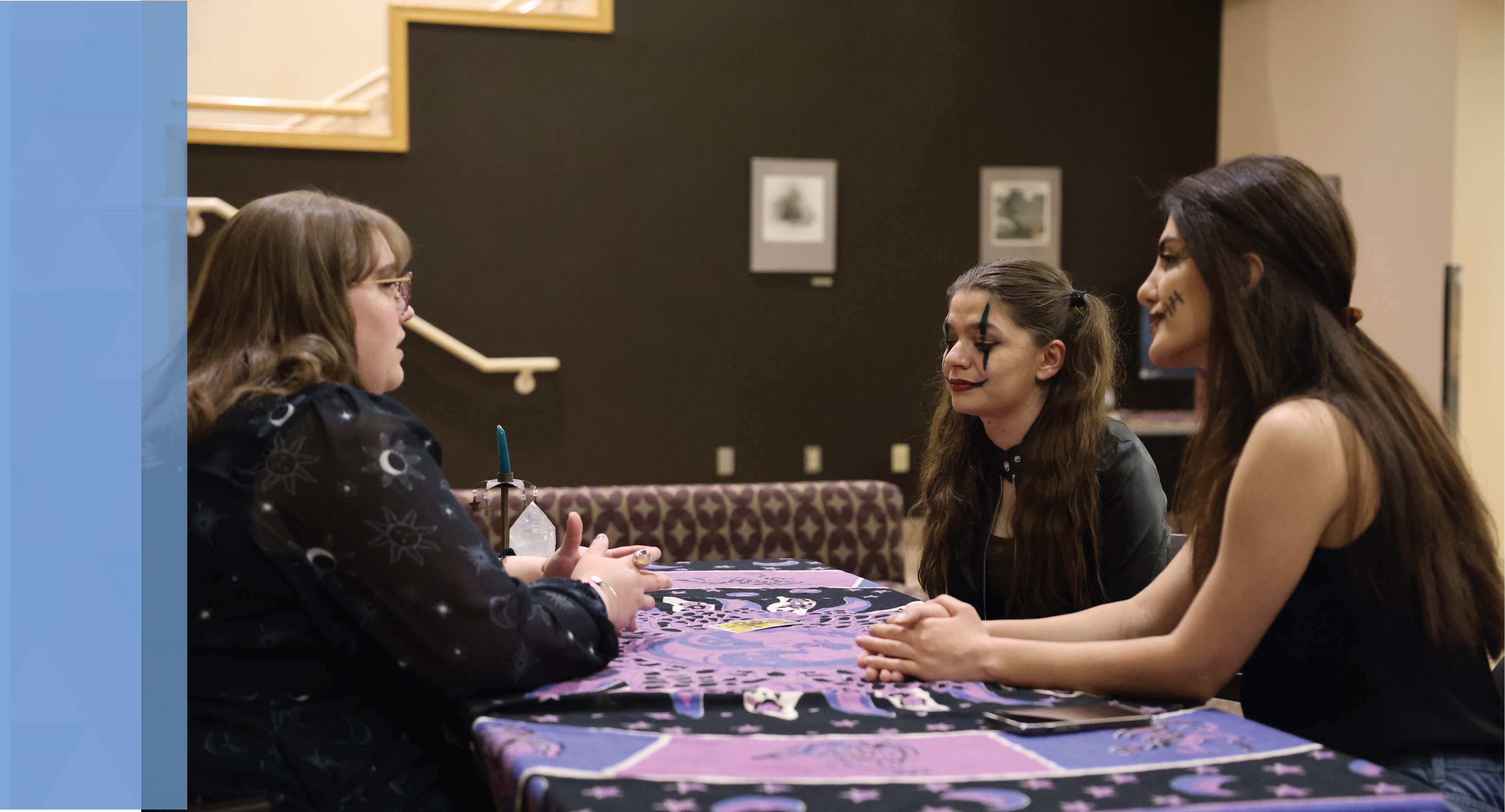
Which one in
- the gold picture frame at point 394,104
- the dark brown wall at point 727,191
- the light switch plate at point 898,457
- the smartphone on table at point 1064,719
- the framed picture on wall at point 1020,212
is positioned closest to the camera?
the smartphone on table at point 1064,719

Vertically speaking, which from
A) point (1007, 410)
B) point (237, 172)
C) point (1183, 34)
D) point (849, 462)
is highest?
point (1183, 34)

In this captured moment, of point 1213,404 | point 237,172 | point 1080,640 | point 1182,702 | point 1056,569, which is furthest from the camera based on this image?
point 237,172

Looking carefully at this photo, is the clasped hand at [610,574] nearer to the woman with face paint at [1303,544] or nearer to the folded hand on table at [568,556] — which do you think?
the folded hand on table at [568,556]

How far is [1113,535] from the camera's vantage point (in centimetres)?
230

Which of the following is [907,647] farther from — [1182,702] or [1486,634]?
[1486,634]

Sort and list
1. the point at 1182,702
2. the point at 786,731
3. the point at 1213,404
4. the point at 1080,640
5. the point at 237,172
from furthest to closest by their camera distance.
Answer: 1. the point at 237,172
2. the point at 1080,640
3. the point at 1213,404
4. the point at 1182,702
5. the point at 786,731

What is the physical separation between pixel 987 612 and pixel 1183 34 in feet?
20.0

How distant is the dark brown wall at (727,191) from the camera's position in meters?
6.35

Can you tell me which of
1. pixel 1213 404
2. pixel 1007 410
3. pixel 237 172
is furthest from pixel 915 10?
pixel 1213 404

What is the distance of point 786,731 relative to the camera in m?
1.30

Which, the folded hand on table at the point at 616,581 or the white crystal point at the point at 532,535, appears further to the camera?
the white crystal point at the point at 532,535

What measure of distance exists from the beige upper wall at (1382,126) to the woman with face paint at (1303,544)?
15.8 ft

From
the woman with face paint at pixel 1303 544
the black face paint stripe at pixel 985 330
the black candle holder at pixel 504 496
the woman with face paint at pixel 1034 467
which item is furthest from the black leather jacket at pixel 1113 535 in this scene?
the black candle holder at pixel 504 496

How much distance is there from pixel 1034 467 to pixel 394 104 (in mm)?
4788
